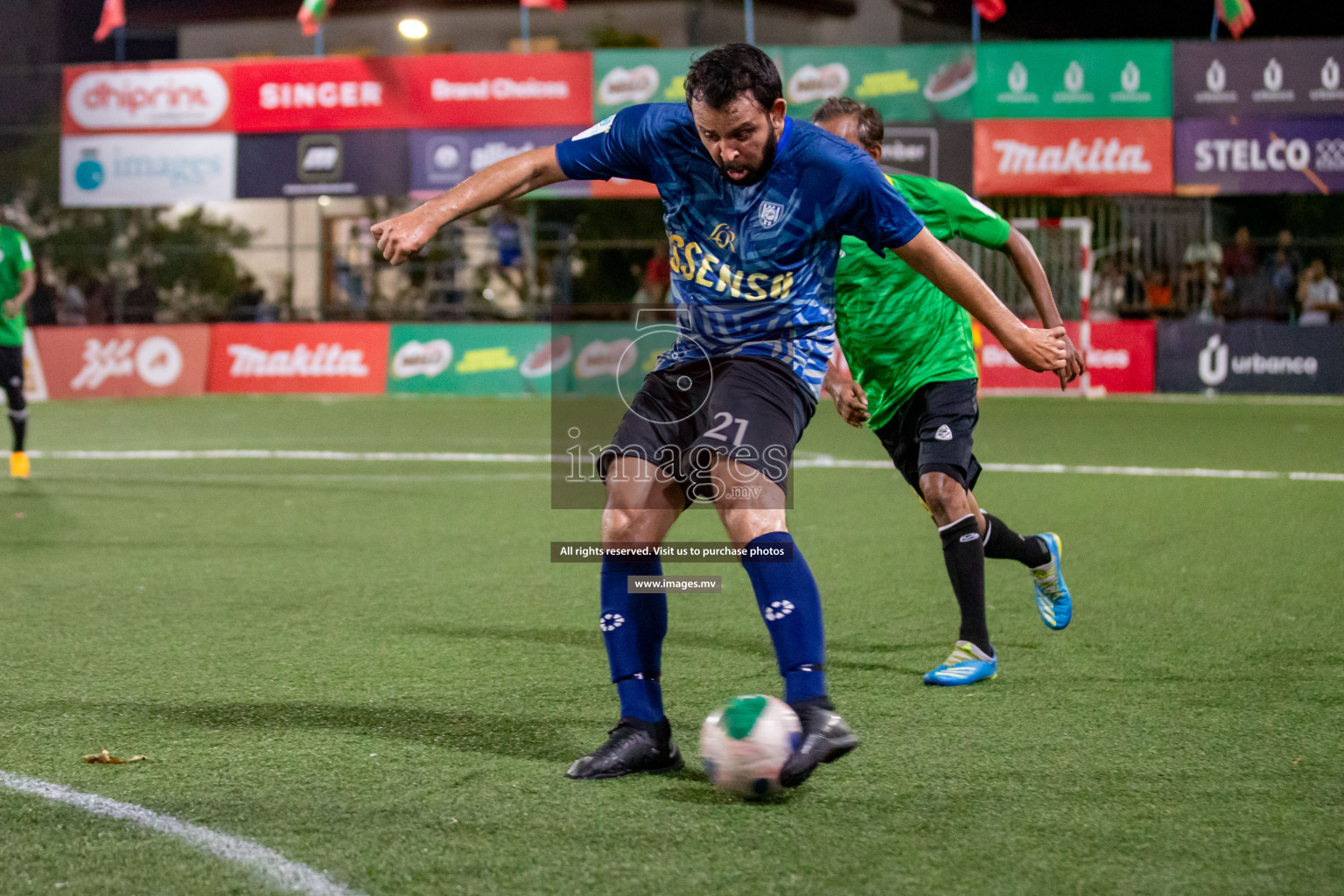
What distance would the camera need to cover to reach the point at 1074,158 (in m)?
21.6

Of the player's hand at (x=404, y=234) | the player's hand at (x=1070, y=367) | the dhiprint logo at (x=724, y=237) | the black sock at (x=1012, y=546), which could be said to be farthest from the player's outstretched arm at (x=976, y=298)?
the black sock at (x=1012, y=546)

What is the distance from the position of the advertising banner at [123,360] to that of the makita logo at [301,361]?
0.60 meters

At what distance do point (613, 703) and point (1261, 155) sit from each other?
1968 centimetres

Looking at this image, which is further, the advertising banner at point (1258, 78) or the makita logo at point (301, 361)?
the makita logo at point (301, 361)

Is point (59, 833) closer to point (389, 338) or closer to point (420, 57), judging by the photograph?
point (389, 338)

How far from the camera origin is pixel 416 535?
27.6 ft

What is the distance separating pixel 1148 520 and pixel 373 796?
257 inches

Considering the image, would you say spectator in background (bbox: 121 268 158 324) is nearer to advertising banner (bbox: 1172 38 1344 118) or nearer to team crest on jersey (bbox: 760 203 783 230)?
advertising banner (bbox: 1172 38 1344 118)

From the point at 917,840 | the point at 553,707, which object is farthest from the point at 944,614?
the point at 917,840

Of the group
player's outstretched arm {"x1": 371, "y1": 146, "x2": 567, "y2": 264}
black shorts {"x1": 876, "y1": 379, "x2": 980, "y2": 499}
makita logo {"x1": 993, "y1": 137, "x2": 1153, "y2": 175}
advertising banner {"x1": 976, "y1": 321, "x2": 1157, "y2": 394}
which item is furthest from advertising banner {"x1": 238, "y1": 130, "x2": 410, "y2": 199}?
player's outstretched arm {"x1": 371, "y1": 146, "x2": 567, "y2": 264}

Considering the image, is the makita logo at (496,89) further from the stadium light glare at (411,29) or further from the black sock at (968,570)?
the black sock at (968,570)

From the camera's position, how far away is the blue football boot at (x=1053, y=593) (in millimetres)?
5648

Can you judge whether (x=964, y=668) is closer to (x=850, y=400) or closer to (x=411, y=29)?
(x=850, y=400)

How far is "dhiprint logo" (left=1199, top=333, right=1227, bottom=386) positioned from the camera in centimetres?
2078
